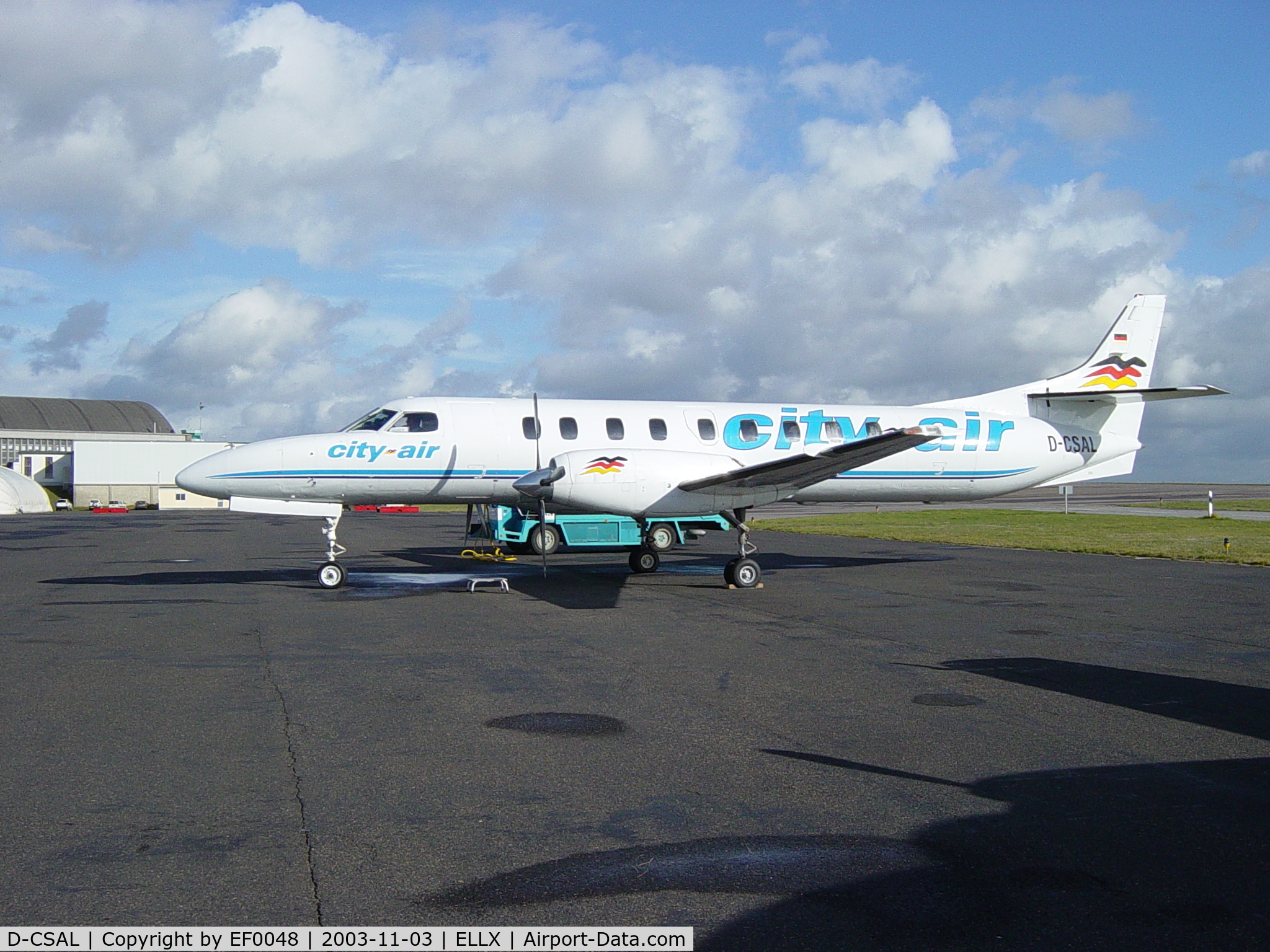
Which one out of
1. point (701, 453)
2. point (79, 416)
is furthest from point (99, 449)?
point (701, 453)

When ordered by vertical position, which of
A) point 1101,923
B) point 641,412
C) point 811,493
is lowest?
point 1101,923

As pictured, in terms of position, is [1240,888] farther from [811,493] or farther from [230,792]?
[811,493]

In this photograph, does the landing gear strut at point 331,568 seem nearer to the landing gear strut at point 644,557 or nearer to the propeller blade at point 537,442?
the propeller blade at point 537,442

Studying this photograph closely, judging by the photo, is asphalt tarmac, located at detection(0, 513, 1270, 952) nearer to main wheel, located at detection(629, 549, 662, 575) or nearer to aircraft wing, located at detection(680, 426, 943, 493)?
aircraft wing, located at detection(680, 426, 943, 493)

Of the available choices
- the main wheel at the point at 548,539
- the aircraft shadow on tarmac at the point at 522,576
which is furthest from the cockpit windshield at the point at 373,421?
the main wheel at the point at 548,539

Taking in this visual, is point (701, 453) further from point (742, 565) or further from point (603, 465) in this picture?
point (603, 465)

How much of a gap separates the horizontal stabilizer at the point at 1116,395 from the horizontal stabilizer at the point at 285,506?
15585mm

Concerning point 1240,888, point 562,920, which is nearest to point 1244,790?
point 1240,888

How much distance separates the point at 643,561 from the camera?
2231cm

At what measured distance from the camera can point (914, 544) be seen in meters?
32.1

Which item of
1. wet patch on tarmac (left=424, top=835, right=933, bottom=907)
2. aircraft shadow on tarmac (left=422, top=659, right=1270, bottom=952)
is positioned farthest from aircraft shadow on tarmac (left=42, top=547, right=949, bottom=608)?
wet patch on tarmac (left=424, top=835, right=933, bottom=907)

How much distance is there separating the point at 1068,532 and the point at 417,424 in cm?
2604

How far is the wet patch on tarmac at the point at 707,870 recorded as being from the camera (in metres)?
4.61

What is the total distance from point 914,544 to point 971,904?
2858 centimetres
